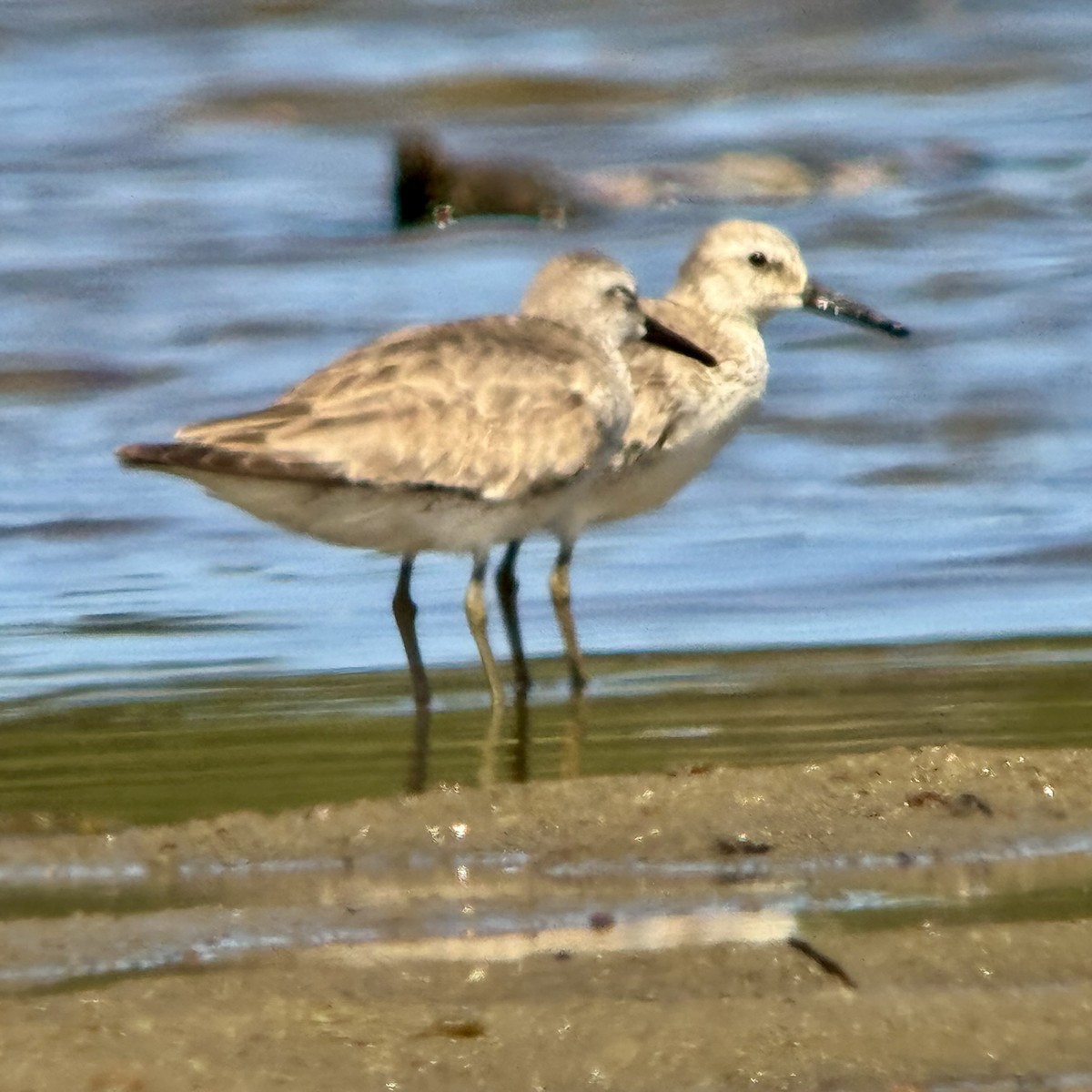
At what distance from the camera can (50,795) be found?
5391mm

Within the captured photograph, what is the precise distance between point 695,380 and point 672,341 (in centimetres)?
13

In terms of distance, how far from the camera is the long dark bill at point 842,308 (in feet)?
26.4

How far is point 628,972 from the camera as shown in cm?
403

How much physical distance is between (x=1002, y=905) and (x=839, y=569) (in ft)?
11.2

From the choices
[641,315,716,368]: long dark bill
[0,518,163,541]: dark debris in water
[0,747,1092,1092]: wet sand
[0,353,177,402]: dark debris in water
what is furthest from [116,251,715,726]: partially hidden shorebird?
[0,353,177,402]: dark debris in water

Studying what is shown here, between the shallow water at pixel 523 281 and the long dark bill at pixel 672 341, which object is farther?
the shallow water at pixel 523 281

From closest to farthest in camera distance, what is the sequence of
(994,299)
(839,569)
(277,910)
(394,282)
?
(277,910), (839,569), (994,299), (394,282)

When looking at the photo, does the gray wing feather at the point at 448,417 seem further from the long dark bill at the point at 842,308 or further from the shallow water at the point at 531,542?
the long dark bill at the point at 842,308

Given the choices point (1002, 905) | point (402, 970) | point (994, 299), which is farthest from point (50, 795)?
point (994, 299)

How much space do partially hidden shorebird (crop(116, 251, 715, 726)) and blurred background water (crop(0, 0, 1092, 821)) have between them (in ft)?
1.38

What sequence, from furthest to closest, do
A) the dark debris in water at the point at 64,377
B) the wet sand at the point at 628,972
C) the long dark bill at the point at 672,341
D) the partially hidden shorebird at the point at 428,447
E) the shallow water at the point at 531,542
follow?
the dark debris in water at the point at 64,377
the long dark bill at the point at 672,341
the partially hidden shorebird at the point at 428,447
the shallow water at the point at 531,542
the wet sand at the point at 628,972

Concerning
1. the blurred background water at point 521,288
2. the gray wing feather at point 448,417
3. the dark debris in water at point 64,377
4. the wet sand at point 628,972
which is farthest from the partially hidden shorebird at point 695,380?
the dark debris in water at point 64,377

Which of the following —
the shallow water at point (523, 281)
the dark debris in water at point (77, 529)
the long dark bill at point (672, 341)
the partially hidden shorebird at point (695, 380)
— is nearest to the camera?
the partially hidden shorebird at point (695, 380)

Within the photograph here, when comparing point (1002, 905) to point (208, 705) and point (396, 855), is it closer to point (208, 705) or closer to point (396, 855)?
point (396, 855)
